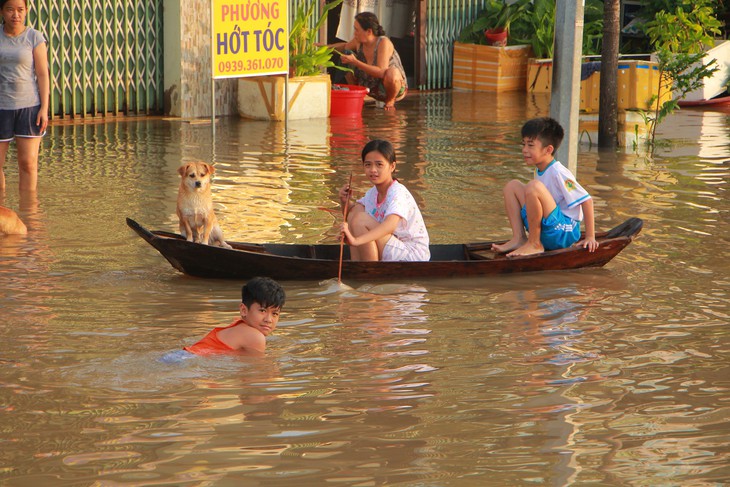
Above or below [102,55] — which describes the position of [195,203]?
below

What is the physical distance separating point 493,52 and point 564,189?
1071cm

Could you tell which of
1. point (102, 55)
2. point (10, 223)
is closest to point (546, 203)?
point (10, 223)

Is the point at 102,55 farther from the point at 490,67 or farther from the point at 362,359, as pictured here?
the point at 362,359

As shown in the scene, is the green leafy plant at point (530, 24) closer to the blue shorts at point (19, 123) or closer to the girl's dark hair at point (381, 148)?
the blue shorts at point (19, 123)

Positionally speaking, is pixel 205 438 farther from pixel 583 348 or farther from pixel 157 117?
pixel 157 117

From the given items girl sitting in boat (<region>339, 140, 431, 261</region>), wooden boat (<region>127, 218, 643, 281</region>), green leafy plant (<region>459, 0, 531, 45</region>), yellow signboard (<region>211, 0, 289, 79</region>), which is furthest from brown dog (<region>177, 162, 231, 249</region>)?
green leafy plant (<region>459, 0, 531, 45</region>)

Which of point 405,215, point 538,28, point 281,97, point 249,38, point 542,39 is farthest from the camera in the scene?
point 538,28

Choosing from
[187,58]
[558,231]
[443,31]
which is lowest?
[558,231]

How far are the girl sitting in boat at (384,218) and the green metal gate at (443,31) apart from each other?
11.1 meters

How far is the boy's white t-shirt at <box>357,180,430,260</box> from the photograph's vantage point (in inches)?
294

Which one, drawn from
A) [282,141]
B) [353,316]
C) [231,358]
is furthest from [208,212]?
[282,141]

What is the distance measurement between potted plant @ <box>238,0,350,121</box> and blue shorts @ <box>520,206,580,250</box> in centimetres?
723

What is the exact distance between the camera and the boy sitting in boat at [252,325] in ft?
18.4

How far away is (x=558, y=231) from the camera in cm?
788
